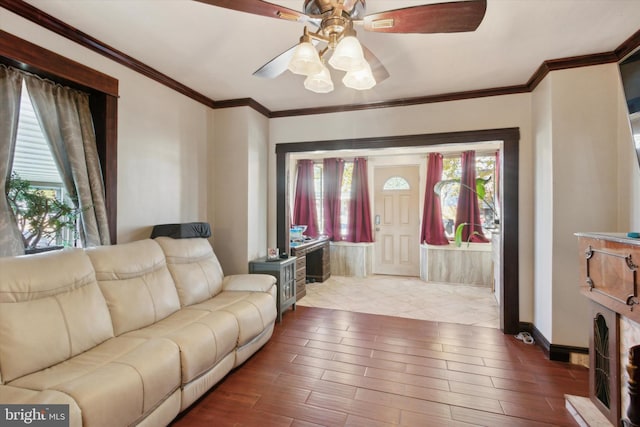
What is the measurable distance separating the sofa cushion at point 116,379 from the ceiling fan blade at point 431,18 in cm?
212

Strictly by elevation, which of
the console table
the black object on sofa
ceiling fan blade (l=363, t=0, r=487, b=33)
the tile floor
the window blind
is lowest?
the tile floor

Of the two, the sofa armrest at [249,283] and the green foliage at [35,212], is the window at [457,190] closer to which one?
the sofa armrest at [249,283]

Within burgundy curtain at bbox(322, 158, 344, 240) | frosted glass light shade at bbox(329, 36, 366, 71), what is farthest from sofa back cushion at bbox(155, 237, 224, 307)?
burgundy curtain at bbox(322, 158, 344, 240)

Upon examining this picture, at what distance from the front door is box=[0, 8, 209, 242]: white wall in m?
3.60

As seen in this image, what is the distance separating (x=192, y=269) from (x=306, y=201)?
3.53 meters

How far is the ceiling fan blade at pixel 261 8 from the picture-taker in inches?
53.4

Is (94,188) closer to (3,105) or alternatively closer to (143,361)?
(3,105)

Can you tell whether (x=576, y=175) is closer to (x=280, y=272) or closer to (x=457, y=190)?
(x=457, y=190)

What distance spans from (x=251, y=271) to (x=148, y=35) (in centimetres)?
247

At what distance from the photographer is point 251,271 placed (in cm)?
355

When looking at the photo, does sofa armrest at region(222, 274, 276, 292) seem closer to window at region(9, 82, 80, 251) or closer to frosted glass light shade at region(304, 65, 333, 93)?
window at region(9, 82, 80, 251)

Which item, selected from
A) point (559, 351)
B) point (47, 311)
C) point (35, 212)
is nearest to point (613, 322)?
point (559, 351)

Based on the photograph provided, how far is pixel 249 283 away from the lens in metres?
2.97

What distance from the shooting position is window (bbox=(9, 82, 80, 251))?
1984 millimetres
